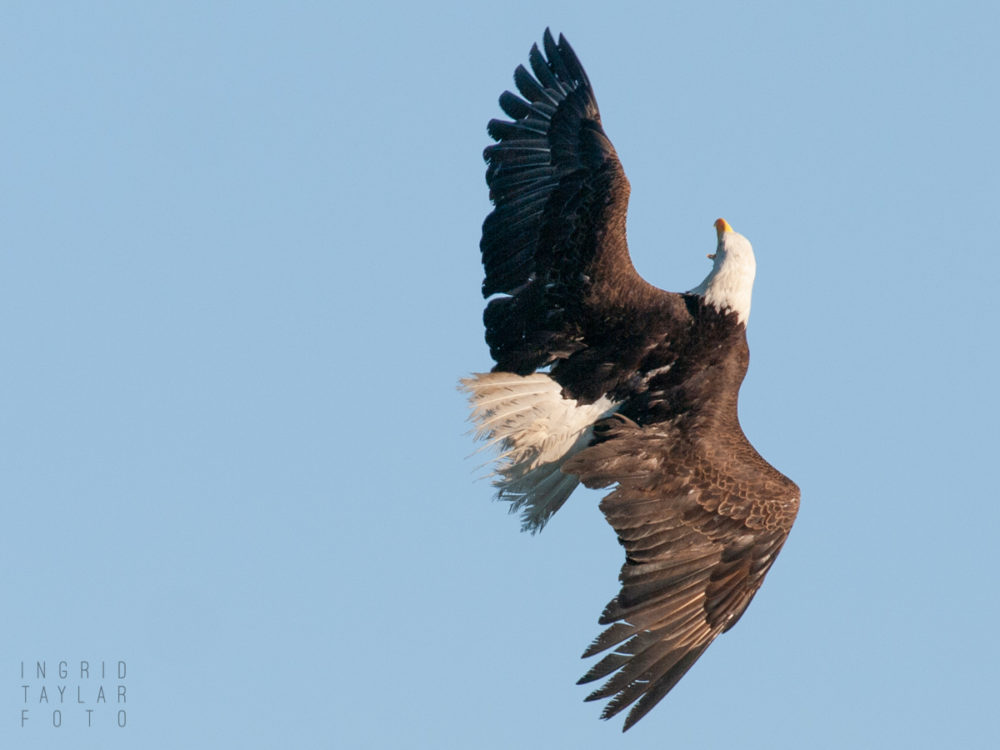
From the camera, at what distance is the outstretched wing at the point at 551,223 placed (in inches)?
356

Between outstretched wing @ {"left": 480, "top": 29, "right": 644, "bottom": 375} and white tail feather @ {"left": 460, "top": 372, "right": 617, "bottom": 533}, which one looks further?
white tail feather @ {"left": 460, "top": 372, "right": 617, "bottom": 533}

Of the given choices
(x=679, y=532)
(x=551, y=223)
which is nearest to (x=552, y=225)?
(x=551, y=223)

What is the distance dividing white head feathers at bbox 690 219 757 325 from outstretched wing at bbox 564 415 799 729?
80 centimetres

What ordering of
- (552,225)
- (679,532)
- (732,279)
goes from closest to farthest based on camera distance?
(679,532), (552,225), (732,279)

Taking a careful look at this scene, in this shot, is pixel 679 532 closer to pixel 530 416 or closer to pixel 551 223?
pixel 530 416

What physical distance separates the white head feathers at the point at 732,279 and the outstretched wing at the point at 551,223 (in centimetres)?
57

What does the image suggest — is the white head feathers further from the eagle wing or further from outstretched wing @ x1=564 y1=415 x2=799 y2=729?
outstretched wing @ x1=564 y1=415 x2=799 y2=729

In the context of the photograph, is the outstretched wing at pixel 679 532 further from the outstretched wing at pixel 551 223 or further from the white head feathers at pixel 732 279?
the white head feathers at pixel 732 279

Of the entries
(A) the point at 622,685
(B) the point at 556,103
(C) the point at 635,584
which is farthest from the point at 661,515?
(B) the point at 556,103

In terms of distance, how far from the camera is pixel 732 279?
9.44 m

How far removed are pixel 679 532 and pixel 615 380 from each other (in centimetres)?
91

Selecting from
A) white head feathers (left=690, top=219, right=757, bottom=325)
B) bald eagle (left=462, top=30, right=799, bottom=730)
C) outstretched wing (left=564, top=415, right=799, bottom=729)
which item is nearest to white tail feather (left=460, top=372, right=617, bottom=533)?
bald eagle (left=462, top=30, right=799, bottom=730)

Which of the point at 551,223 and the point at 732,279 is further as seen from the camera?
the point at 732,279

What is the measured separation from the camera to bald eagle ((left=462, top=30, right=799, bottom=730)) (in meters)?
8.80
